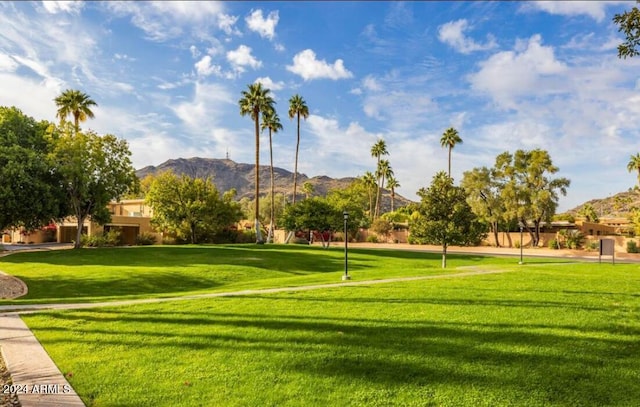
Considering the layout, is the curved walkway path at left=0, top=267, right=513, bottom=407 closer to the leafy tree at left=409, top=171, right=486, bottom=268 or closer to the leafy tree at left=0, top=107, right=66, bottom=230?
the leafy tree at left=409, top=171, right=486, bottom=268

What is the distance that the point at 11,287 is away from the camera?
2003 centimetres

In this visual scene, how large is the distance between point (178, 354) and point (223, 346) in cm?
78

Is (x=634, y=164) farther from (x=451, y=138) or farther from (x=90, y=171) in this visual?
(x=90, y=171)

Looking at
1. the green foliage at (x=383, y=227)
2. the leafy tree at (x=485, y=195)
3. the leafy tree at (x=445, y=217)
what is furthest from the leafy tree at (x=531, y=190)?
the leafy tree at (x=445, y=217)

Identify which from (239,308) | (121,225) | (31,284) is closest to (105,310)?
(239,308)

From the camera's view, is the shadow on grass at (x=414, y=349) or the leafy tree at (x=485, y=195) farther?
the leafy tree at (x=485, y=195)

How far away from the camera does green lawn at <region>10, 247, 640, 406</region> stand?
6180 millimetres

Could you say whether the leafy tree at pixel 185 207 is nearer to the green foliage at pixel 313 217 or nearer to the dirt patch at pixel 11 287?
the green foliage at pixel 313 217

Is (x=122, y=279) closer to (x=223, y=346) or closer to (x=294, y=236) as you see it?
(x=223, y=346)

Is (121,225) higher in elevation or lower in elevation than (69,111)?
lower

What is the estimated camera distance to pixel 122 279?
22.3 m

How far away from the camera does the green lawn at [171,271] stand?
19.5m

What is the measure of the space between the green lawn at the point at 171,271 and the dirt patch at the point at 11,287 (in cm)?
39

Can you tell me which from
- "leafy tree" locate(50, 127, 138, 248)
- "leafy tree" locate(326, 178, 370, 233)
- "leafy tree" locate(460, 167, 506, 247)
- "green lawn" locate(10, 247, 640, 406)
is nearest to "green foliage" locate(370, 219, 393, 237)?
"leafy tree" locate(326, 178, 370, 233)
